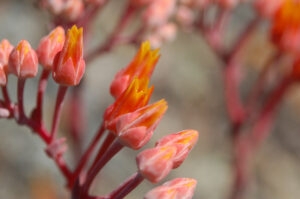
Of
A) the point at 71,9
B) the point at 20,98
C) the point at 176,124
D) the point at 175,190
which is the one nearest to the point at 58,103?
the point at 20,98

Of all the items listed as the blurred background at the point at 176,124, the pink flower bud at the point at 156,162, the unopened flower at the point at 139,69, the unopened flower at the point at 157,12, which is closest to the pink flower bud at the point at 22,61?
the unopened flower at the point at 139,69

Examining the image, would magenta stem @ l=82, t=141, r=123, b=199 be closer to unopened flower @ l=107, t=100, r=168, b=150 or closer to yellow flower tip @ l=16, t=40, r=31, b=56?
unopened flower @ l=107, t=100, r=168, b=150

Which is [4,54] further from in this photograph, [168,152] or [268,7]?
[268,7]

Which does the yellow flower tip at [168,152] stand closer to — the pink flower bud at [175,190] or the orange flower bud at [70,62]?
the pink flower bud at [175,190]

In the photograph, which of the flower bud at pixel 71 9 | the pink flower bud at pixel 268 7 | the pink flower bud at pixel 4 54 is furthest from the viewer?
the pink flower bud at pixel 268 7

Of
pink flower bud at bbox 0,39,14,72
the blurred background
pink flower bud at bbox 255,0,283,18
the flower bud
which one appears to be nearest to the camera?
pink flower bud at bbox 0,39,14,72

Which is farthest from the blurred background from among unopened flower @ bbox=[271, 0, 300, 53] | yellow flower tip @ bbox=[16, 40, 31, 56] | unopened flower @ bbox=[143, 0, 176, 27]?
yellow flower tip @ bbox=[16, 40, 31, 56]
